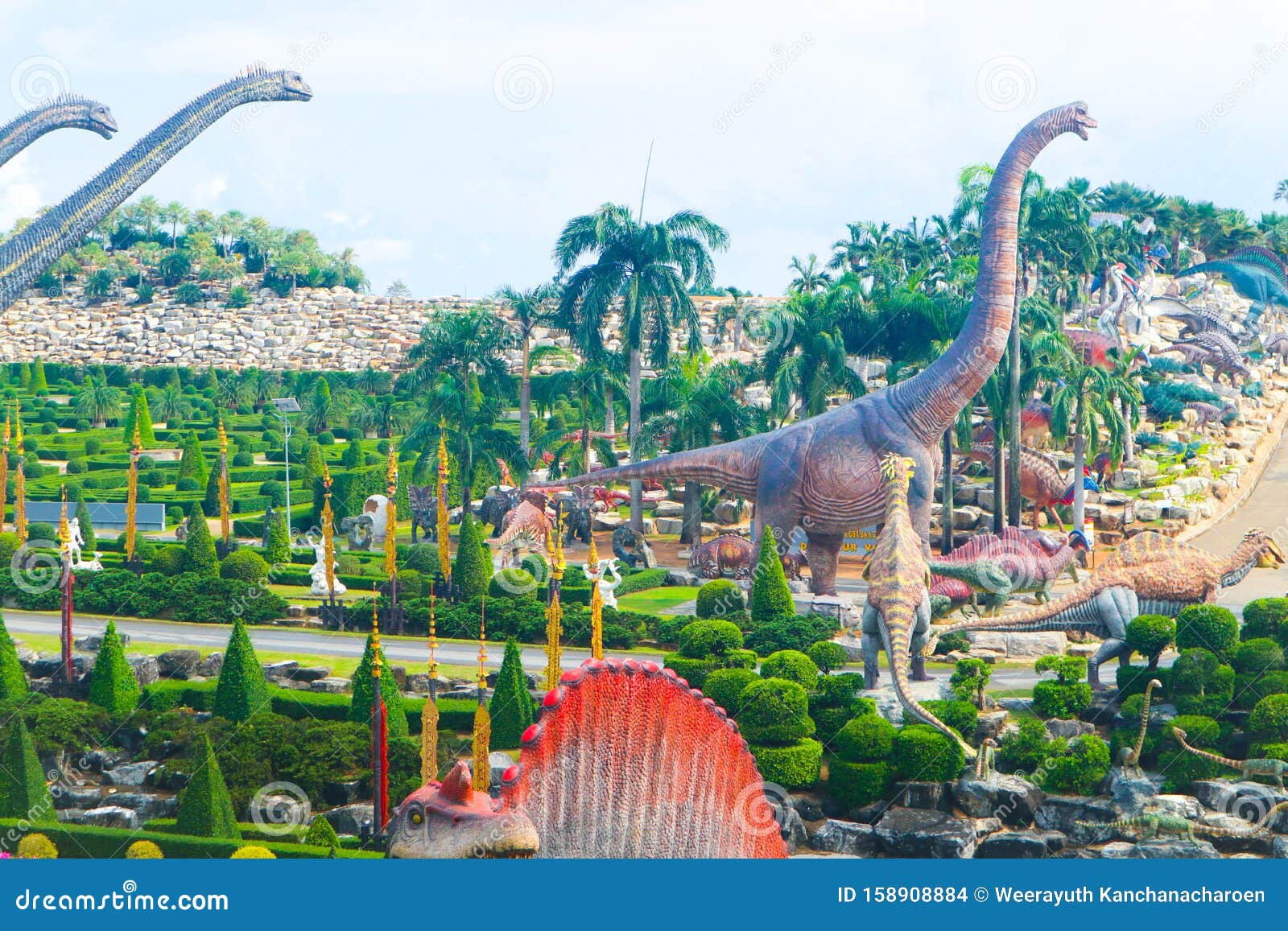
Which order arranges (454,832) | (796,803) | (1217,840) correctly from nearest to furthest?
(454,832), (1217,840), (796,803)

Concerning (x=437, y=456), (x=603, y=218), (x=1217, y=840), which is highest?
(x=603, y=218)

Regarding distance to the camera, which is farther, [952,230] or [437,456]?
[952,230]

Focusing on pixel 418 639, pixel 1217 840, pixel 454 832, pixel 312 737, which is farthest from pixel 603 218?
pixel 454 832

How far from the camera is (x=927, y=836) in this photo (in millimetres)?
20141

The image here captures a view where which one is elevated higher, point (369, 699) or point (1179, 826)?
point (369, 699)

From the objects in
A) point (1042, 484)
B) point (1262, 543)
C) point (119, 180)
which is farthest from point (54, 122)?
point (1042, 484)

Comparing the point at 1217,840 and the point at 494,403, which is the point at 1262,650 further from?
the point at 494,403

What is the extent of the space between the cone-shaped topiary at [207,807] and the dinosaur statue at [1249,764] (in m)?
12.7

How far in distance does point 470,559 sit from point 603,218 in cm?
1182

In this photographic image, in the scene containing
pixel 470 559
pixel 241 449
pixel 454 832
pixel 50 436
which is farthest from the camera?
pixel 50 436

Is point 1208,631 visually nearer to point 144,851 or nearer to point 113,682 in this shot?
point 144,851

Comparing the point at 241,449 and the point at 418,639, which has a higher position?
the point at 241,449

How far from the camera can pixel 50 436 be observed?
66375 mm

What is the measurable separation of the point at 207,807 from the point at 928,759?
9457mm
